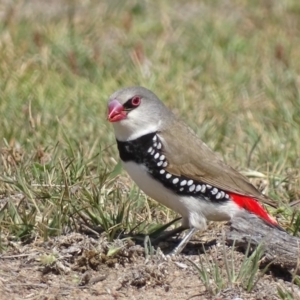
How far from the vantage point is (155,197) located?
564 centimetres

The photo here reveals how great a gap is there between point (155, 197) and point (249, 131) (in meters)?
2.34

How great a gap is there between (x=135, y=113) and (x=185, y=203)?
640mm

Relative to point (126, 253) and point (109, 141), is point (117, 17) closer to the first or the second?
point (109, 141)

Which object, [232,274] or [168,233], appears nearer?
[232,274]

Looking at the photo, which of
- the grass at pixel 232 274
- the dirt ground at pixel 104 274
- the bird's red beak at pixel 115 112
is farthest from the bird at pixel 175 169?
the grass at pixel 232 274

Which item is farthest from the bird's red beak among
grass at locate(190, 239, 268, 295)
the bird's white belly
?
grass at locate(190, 239, 268, 295)

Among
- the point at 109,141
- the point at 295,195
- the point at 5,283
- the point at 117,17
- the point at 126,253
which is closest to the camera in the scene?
the point at 5,283

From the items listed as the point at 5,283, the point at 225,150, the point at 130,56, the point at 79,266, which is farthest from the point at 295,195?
the point at 130,56

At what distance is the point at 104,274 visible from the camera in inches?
209

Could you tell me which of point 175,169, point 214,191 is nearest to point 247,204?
point 214,191

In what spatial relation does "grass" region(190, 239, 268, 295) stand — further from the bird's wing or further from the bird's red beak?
the bird's red beak

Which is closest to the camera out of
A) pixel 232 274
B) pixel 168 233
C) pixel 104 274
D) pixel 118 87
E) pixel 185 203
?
pixel 232 274

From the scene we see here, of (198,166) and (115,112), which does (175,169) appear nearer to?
(198,166)

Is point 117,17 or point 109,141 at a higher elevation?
point 117,17
